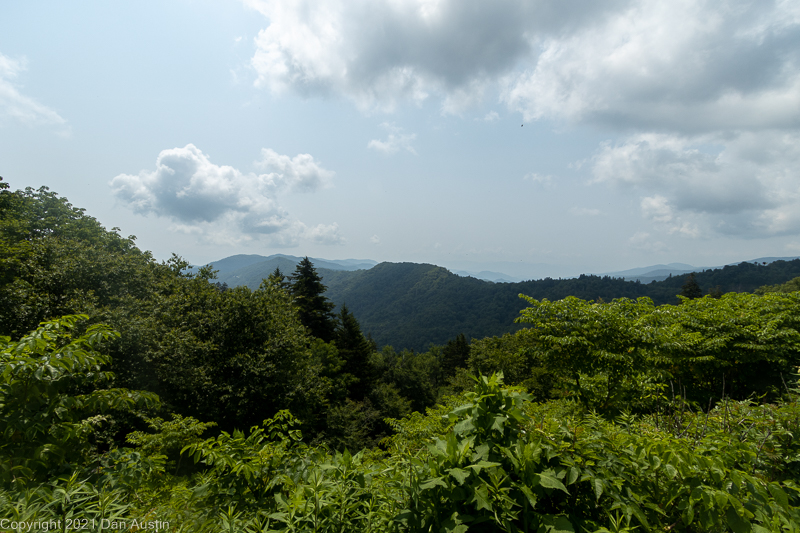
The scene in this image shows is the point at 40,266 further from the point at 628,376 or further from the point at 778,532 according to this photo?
the point at 628,376

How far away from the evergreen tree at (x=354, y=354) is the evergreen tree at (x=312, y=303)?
1211mm

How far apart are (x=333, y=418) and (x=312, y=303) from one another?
13.3 meters

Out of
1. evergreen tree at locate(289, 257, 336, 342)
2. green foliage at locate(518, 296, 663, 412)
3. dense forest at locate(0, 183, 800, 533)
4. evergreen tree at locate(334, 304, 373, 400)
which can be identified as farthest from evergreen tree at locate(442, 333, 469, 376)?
green foliage at locate(518, 296, 663, 412)

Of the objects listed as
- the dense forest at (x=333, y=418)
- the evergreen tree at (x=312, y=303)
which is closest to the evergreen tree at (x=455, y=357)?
the evergreen tree at (x=312, y=303)

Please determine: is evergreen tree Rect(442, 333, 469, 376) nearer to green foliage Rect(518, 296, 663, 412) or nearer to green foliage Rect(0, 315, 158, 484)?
green foliage Rect(518, 296, 663, 412)

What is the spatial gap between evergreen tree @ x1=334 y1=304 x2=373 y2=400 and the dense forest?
3637 mm

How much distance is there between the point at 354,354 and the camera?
29500 mm

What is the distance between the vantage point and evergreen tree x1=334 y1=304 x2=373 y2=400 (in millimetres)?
28547

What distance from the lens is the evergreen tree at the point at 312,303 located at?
93.8 feet

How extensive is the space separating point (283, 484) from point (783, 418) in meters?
4.24

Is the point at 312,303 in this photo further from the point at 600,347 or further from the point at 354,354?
the point at 600,347

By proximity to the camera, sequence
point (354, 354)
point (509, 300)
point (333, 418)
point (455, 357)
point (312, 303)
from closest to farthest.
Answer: point (333, 418)
point (312, 303)
point (354, 354)
point (455, 357)
point (509, 300)

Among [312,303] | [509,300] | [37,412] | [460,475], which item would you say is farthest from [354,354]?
[509,300]

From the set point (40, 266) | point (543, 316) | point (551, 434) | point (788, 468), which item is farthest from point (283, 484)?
point (40, 266)
